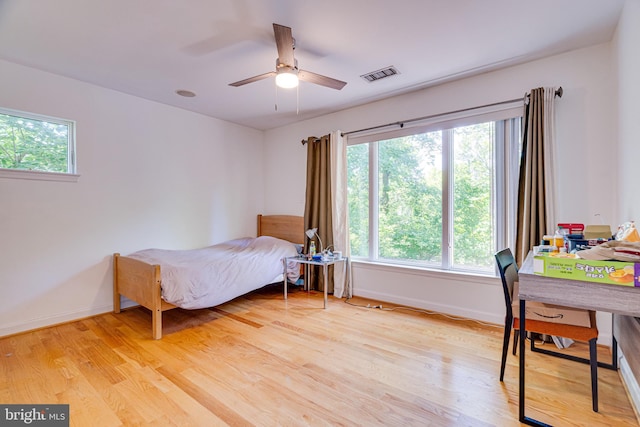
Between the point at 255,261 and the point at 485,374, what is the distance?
247cm

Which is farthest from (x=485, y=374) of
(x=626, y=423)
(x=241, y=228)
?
(x=241, y=228)

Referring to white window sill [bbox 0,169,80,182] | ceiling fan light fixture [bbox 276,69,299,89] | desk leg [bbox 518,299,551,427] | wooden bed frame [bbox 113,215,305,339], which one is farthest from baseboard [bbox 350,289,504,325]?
white window sill [bbox 0,169,80,182]

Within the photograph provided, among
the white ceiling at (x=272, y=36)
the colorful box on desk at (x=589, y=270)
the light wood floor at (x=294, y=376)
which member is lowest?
the light wood floor at (x=294, y=376)

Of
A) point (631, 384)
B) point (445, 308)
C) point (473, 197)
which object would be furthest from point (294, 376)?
point (473, 197)

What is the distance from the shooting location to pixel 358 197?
4062 millimetres

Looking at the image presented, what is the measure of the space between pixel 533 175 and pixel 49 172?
458 centimetres

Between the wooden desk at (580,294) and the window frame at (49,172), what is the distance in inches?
158

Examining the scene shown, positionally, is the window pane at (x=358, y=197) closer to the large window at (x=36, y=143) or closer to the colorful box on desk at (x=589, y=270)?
the colorful box on desk at (x=589, y=270)

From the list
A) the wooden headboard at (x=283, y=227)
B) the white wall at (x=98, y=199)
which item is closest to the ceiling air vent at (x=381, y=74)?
the wooden headboard at (x=283, y=227)

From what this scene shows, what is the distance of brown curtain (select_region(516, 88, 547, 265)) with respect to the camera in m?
2.59

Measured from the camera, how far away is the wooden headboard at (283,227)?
4527 mm

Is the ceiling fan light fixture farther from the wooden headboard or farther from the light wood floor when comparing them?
the wooden headboard

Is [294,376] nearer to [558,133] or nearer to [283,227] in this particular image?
[283,227]

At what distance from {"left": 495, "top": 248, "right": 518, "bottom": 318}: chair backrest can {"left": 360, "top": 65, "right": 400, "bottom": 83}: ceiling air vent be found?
1.97 m
